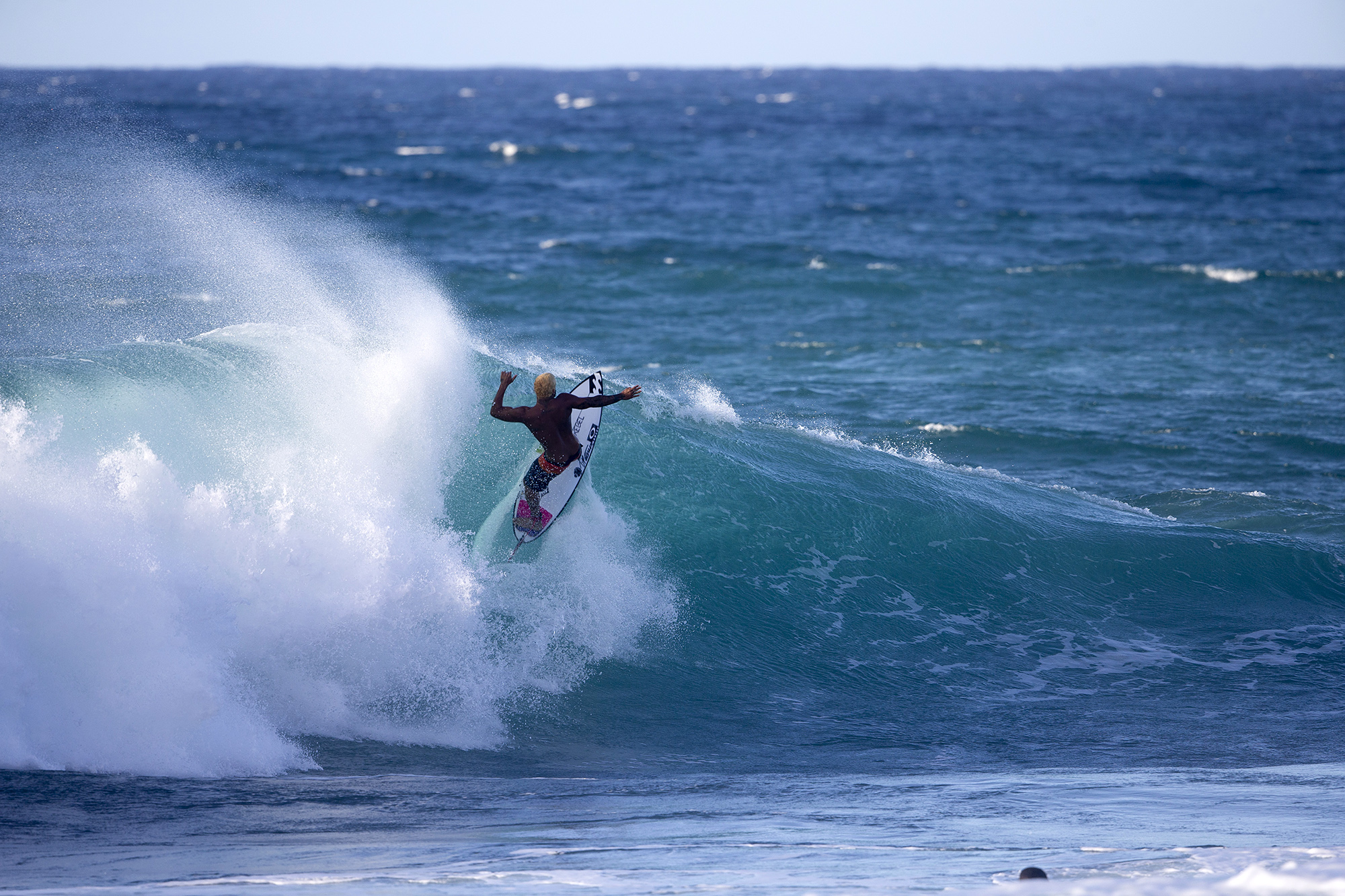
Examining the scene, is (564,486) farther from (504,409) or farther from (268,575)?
(268,575)

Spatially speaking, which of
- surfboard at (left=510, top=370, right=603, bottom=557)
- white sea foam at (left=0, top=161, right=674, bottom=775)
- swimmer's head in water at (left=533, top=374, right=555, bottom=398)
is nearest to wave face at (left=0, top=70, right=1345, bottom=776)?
white sea foam at (left=0, top=161, right=674, bottom=775)

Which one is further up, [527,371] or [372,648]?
[527,371]

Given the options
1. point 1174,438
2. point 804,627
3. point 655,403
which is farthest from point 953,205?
point 804,627

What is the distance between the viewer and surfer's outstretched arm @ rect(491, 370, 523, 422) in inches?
325

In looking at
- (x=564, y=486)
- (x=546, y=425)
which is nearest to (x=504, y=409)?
(x=546, y=425)

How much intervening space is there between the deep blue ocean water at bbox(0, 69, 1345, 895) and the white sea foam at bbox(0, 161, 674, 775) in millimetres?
32

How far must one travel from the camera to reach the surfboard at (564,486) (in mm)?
9414

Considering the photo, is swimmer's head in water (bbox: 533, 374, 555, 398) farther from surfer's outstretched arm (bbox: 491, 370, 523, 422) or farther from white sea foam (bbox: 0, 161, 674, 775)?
white sea foam (bbox: 0, 161, 674, 775)

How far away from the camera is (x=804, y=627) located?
975 centimetres

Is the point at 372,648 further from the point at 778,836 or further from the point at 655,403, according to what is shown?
the point at 655,403

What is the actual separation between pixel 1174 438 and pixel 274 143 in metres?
48.5

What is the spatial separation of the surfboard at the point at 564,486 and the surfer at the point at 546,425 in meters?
0.03

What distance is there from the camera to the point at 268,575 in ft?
26.6

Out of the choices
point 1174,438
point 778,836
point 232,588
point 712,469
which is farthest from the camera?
point 1174,438
